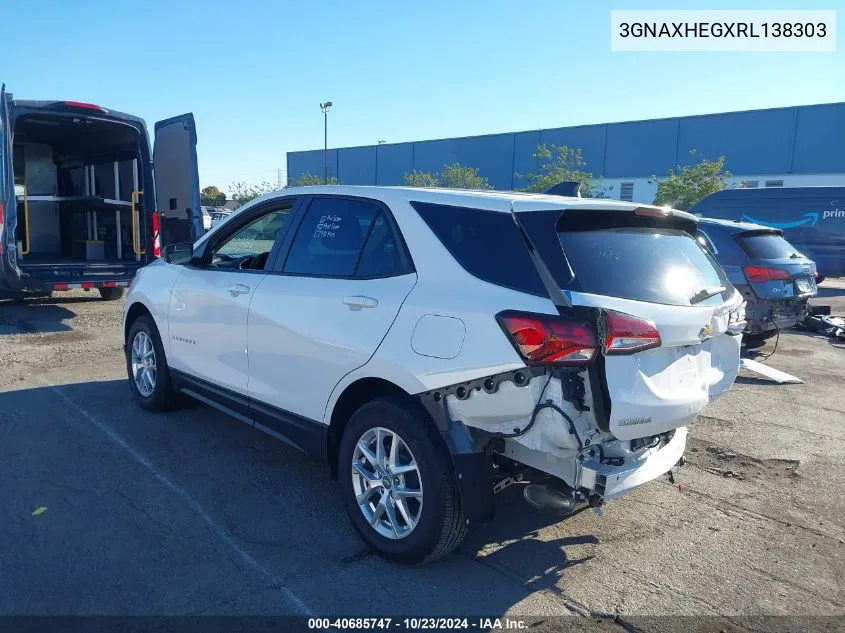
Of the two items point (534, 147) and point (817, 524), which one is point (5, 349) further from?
point (534, 147)

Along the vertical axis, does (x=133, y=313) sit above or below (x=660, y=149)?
below

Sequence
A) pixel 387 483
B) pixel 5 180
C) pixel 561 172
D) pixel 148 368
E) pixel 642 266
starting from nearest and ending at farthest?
pixel 642 266
pixel 387 483
pixel 148 368
pixel 5 180
pixel 561 172

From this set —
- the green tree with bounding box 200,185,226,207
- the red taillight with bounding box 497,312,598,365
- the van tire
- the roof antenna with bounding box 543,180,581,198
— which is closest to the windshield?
the red taillight with bounding box 497,312,598,365

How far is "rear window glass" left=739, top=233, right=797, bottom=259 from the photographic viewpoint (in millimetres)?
8375

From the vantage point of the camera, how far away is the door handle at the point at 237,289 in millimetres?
4430

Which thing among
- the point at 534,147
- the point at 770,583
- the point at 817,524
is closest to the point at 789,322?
the point at 817,524

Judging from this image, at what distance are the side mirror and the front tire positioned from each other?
7.87ft

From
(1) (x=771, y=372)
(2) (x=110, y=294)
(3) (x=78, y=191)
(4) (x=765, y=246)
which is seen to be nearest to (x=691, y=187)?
(4) (x=765, y=246)

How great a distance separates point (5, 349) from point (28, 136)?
19.8ft

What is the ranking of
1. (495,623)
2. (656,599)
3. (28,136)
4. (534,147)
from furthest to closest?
(534,147), (28,136), (656,599), (495,623)

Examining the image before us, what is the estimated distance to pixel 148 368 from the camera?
18.6 feet

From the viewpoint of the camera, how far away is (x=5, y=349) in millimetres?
7918

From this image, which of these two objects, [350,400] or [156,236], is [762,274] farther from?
[156,236]

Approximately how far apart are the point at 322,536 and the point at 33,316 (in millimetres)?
8412
